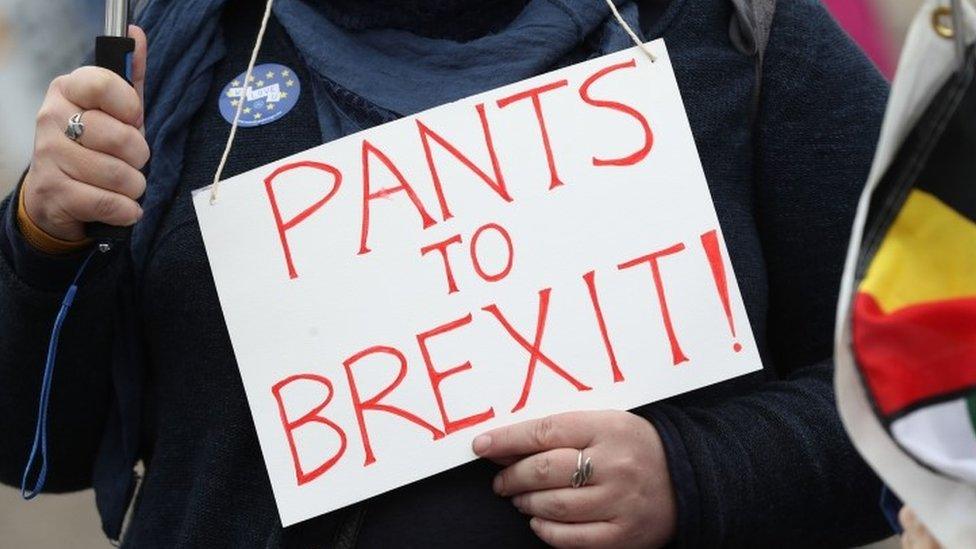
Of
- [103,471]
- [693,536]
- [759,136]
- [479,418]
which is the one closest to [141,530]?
[103,471]

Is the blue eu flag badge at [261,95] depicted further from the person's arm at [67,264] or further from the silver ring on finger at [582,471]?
the silver ring on finger at [582,471]

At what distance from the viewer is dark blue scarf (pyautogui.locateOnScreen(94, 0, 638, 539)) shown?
4.08 ft

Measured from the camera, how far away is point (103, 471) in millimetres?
1318

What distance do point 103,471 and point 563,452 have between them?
514 millimetres

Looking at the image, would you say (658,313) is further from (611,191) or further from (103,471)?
(103,471)

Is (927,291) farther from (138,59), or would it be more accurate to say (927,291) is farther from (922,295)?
(138,59)

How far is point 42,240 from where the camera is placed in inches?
46.2

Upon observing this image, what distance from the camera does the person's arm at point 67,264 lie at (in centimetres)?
111

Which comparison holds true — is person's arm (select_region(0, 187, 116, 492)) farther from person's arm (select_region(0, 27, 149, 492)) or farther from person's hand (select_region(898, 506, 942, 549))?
person's hand (select_region(898, 506, 942, 549))

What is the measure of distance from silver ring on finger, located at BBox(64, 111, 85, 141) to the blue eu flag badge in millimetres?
191

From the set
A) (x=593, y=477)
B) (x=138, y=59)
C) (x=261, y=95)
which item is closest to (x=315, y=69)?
(x=261, y=95)

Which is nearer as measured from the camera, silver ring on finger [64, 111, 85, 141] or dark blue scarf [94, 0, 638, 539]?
silver ring on finger [64, 111, 85, 141]

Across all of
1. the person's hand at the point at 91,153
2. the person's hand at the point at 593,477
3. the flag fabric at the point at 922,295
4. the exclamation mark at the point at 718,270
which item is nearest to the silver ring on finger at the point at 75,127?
the person's hand at the point at 91,153

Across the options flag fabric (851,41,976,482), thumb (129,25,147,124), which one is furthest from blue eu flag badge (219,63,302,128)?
flag fabric (851,41,976,482)
